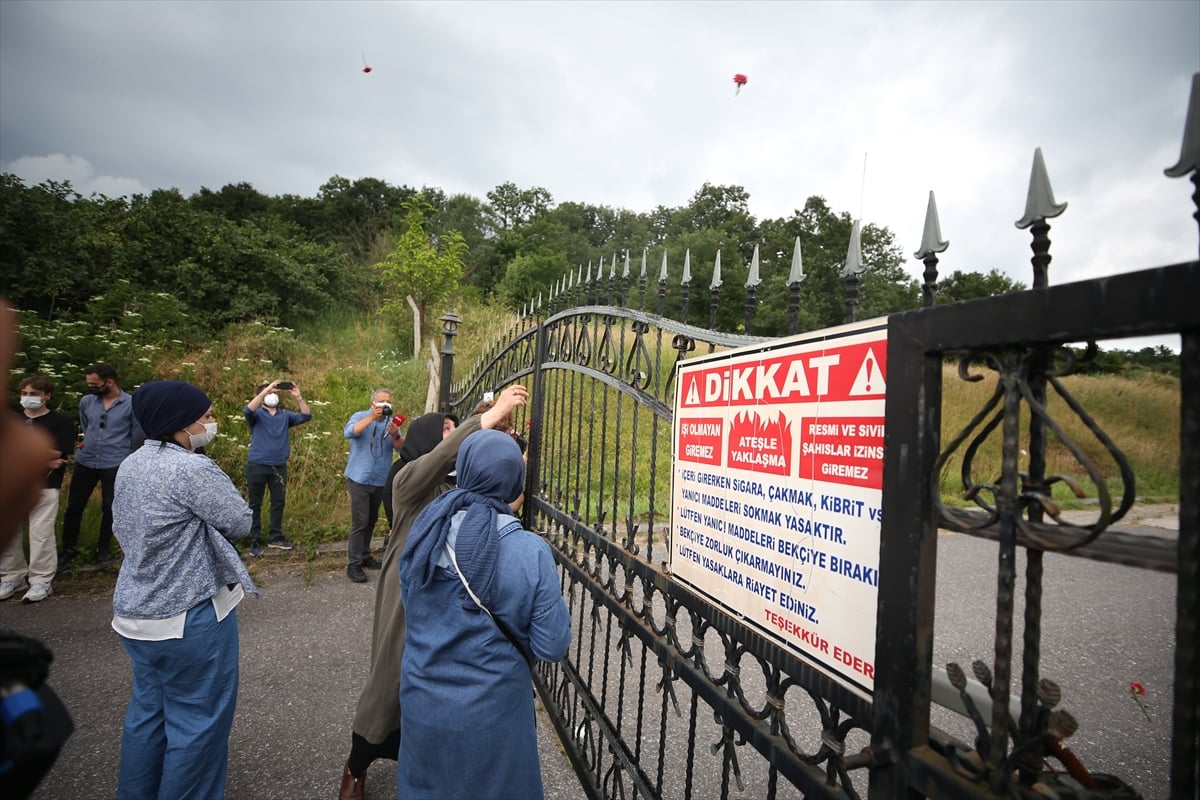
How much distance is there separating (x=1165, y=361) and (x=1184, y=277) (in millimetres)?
358

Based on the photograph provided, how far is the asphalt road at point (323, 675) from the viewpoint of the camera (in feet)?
9.38

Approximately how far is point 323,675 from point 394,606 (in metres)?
1.87

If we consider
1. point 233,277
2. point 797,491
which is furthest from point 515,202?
point 797,491

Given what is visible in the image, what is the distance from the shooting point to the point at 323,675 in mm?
3760

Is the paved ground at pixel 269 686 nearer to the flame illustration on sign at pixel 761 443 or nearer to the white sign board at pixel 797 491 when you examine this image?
the white sign board at pixel 797 491

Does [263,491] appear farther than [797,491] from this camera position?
Yes

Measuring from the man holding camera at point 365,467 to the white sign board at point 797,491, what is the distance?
4260 millimetres

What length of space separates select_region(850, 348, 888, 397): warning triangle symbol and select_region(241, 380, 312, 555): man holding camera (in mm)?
6030

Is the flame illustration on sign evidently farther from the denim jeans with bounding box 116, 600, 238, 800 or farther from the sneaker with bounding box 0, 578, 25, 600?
the sneaker with bounding box 0, 578, 25, 600

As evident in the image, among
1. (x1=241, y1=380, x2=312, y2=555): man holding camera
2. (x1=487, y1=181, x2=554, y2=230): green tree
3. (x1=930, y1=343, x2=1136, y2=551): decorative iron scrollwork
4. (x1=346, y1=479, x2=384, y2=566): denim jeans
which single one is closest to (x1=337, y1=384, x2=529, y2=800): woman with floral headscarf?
(x1=930, y1=343, x2=1136, y2=551): decorative iron scrollwork

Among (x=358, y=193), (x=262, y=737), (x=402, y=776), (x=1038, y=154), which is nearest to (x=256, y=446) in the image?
(x=262, y=737)

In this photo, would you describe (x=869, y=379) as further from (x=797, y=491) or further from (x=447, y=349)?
(x=447, y=349)

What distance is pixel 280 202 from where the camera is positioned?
28141 mm

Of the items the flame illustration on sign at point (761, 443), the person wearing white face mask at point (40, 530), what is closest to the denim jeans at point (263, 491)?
the person wearing white face mask at point (40, 530)
